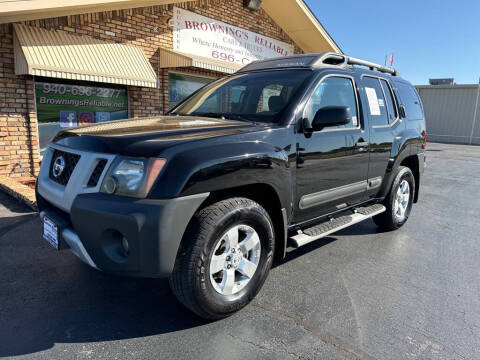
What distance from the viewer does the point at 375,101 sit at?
13.6 ft

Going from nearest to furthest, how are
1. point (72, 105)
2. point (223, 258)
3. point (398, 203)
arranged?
1. point (223, 258)
2. point (398, 203)
3. point (72, 105)

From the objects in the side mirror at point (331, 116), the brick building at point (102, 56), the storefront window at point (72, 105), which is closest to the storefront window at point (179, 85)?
the brick building at point (102, 56)

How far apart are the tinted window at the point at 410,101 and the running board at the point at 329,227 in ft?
4.83

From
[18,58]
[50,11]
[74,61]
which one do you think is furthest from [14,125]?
[50,11]

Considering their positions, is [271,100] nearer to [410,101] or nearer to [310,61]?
[310,61]

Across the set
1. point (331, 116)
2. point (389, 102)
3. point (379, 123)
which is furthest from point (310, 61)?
point (389, 102)

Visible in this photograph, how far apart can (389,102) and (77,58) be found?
560 centimetres

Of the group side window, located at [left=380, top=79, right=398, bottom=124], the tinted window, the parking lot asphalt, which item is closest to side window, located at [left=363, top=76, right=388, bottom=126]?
side window, located at [left=380, top=79, right=398, bottom=124]

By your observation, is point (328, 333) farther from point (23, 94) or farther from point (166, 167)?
point (23, 94)

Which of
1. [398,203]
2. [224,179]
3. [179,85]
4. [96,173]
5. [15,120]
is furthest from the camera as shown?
[179,85]

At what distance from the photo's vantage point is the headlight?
7.18 ft

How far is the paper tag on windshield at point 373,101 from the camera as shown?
4035 mm

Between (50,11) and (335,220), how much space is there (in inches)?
229

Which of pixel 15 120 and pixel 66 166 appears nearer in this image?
pixel 66 166
